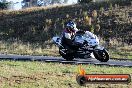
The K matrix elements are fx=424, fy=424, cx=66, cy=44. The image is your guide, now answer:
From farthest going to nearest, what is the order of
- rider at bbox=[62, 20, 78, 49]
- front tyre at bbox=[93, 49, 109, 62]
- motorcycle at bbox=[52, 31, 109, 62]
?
rider at bbox=[62, 20, 78, 49] → front tyre at bbox=[93, 49, 109, 62] → motorcycle at bbox=[52, 31, 109, 62]

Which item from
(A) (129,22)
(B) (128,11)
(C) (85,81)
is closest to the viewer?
(C) (85,81)

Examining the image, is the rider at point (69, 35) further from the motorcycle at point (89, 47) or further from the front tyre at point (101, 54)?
the front tyre at point (101, 54)

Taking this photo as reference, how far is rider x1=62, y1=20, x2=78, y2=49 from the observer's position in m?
19.8

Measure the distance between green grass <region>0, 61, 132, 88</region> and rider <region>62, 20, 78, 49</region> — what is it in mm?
1210

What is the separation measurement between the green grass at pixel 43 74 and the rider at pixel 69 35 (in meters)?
1.21

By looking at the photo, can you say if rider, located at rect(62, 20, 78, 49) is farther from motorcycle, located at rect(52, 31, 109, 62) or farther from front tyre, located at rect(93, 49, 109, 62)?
front tyre, located at rect(93, 49, 109, 62)

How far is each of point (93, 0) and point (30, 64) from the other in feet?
118

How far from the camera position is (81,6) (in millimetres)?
54062

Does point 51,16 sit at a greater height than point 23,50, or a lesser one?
greater

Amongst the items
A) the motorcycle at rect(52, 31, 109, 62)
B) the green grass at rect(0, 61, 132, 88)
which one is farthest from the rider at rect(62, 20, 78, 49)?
the green grass at rect(0, 61, 132, 88)

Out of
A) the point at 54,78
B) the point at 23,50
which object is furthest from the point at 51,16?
the point at 54,78

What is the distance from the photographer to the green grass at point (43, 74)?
1747cm

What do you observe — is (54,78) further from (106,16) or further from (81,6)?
(81,6)

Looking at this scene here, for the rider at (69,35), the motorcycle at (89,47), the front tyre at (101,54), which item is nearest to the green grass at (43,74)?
the motorcycle at (89,47)
